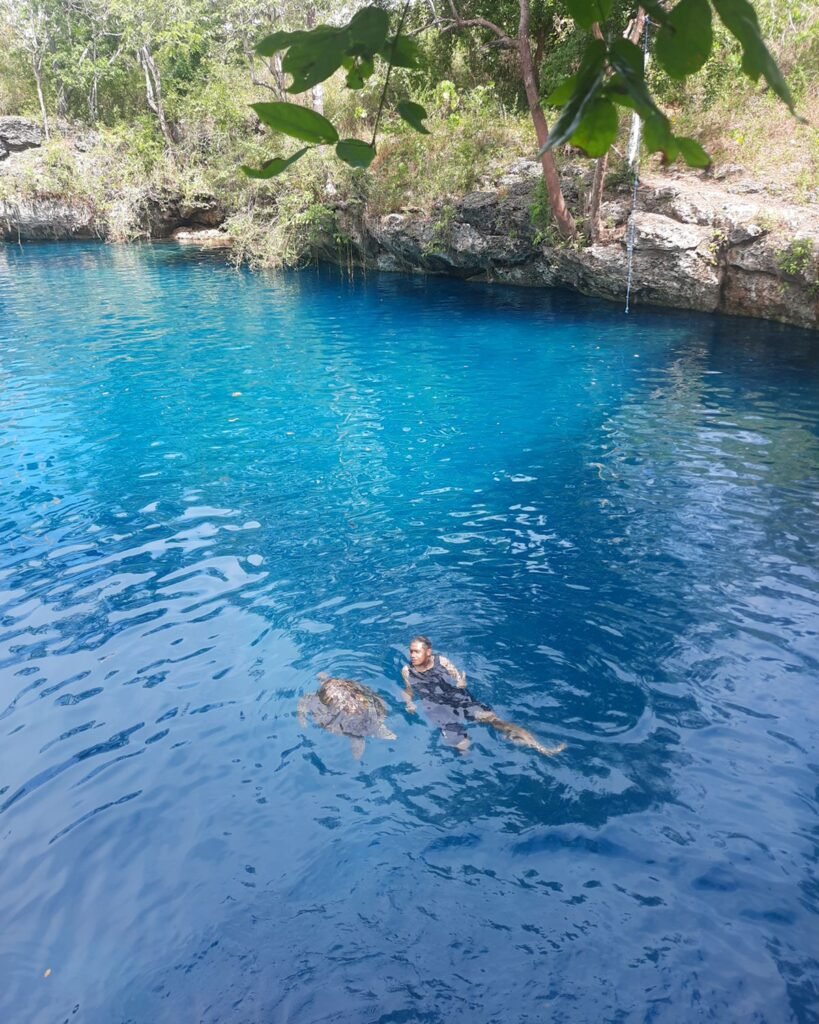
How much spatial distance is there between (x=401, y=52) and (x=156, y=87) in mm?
42816

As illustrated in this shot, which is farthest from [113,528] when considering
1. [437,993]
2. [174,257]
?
[174,257]

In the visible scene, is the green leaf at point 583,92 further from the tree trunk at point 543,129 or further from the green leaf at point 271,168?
the tree trunk at point 543,129

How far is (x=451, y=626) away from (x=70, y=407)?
31.1ft

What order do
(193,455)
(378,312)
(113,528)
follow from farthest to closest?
1. (378,312)
2. (193,455)
3. (113,528)

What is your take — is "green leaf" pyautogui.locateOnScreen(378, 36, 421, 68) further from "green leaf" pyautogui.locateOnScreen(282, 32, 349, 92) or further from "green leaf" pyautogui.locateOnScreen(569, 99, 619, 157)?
"green leaf" pyautogui.locateOnScreen(569, 99, 619, 157)

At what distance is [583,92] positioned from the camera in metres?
1.30

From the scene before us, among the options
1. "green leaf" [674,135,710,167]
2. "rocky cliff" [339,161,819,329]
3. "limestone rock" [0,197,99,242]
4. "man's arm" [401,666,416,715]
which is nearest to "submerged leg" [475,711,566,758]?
"man's arm" [401,666,416,715]

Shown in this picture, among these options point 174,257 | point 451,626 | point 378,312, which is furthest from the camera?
point 174,257

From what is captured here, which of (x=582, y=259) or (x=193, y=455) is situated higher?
(x=582, y=259)

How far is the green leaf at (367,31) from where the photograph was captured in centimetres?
136

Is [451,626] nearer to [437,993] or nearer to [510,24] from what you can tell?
[437,993]

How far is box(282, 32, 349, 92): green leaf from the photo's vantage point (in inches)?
51.4

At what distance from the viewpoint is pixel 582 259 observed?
62.9 ft

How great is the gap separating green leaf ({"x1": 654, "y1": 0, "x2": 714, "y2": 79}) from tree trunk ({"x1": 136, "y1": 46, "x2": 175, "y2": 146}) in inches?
1583
